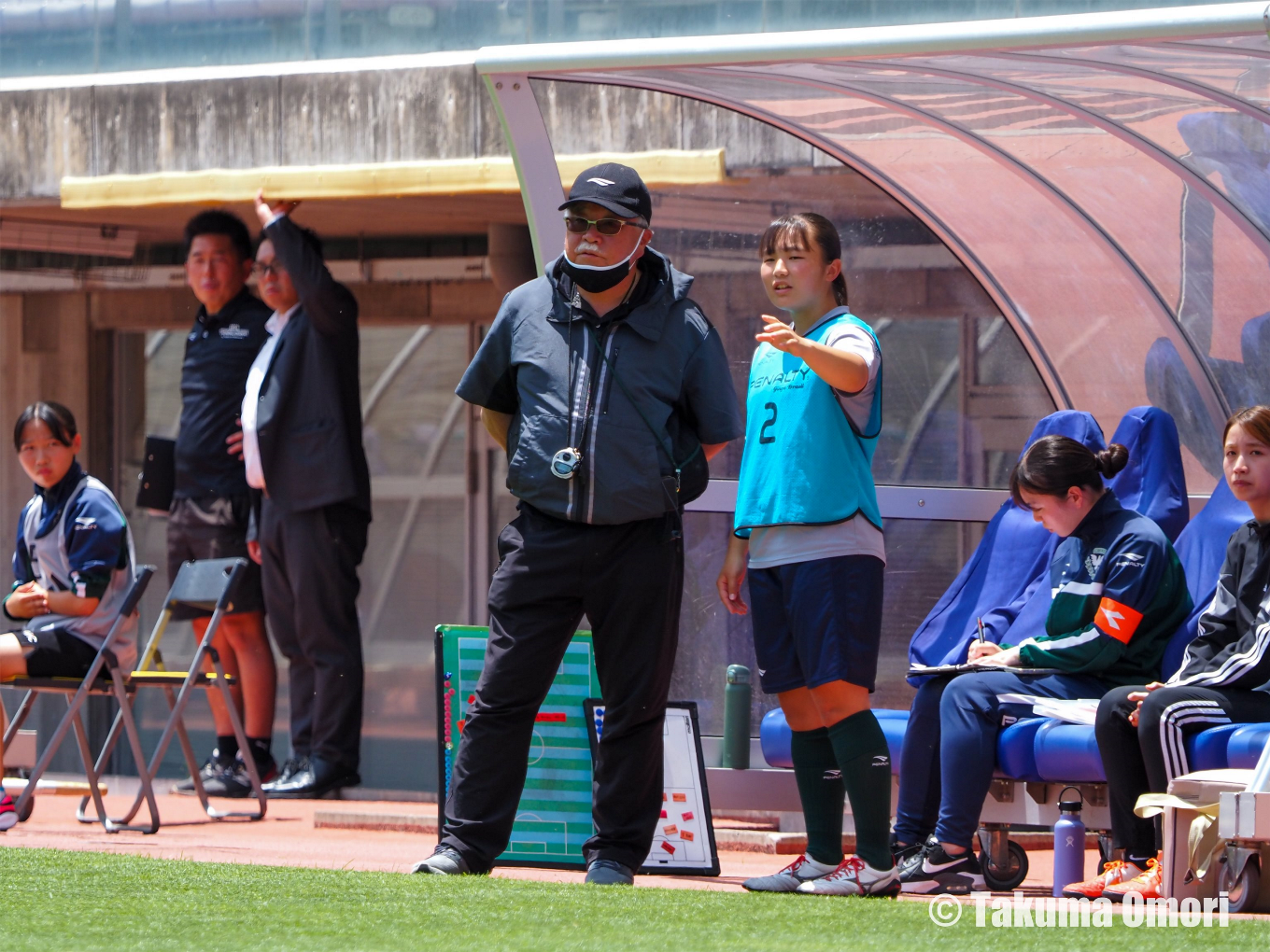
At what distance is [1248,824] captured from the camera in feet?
15.4

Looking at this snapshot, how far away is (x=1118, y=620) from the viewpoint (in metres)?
5.85

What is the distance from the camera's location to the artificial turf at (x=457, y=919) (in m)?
4.02

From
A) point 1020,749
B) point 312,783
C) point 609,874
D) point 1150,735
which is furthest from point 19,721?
point 1150,735

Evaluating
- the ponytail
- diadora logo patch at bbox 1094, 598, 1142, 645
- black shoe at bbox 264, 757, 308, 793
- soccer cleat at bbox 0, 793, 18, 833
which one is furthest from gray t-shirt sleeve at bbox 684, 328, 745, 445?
black shoe at bbox 264, 757, 308, 793

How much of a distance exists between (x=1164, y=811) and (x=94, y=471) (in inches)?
302

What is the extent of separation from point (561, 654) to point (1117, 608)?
1729 mm

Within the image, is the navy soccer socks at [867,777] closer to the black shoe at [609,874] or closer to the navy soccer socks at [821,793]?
the navy soccer socks at [821,793]

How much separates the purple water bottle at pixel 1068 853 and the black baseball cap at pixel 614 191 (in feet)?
6.79

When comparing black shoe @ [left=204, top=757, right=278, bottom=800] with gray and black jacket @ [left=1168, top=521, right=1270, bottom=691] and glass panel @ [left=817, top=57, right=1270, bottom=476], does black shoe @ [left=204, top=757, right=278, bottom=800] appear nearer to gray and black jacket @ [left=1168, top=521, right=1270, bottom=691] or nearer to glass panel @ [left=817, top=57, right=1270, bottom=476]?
glass panel @ [left=817, top=57, right=1270, bottom=476]

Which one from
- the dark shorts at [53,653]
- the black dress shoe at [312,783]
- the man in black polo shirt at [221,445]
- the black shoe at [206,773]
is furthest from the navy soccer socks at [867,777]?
the man in black polo shirt at [221,445]

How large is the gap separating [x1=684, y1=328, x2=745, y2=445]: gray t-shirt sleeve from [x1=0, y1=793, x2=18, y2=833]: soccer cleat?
3.27 m

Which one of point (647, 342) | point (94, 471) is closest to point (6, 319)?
point (94, 471)

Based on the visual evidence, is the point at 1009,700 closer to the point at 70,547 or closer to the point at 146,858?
the point at 146,858

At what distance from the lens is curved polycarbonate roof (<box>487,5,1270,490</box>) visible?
6.29 m
